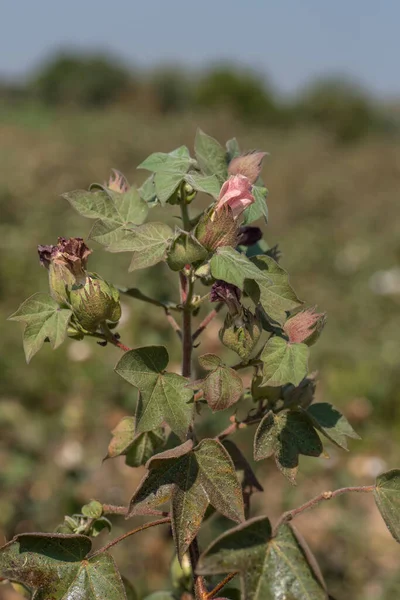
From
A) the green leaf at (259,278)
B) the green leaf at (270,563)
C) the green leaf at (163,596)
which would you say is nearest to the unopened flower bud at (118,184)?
the green leaf at (259,278)

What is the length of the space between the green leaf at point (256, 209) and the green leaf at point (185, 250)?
89 mm

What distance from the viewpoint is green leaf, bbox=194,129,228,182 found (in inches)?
32.6

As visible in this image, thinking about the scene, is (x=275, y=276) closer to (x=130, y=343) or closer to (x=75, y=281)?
(x=75, y=281)

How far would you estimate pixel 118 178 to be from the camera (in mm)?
898

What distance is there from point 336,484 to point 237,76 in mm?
21288

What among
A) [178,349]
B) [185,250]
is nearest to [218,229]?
[185,250]

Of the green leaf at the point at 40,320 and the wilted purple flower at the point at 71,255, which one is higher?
the wilted purple flower at the point at 71,255

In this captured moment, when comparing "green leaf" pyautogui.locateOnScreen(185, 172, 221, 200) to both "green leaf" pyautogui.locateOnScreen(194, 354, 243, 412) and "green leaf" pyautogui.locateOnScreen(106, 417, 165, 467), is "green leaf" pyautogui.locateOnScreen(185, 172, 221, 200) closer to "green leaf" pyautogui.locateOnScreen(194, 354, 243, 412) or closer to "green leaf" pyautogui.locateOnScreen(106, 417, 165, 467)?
"green leaf" pyautogui.locateOnScreen(194, 354, 243, 412)

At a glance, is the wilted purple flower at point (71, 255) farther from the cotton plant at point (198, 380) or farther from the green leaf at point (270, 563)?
the green leaf at point (270, 563)

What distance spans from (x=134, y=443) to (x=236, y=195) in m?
0.34

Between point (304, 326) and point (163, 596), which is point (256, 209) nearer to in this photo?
point (304, 326)

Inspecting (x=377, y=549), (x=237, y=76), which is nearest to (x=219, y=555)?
(x=377, y=549)

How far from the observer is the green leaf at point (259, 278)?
67 cm

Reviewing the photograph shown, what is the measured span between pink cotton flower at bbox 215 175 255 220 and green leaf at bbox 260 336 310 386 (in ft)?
0.51
